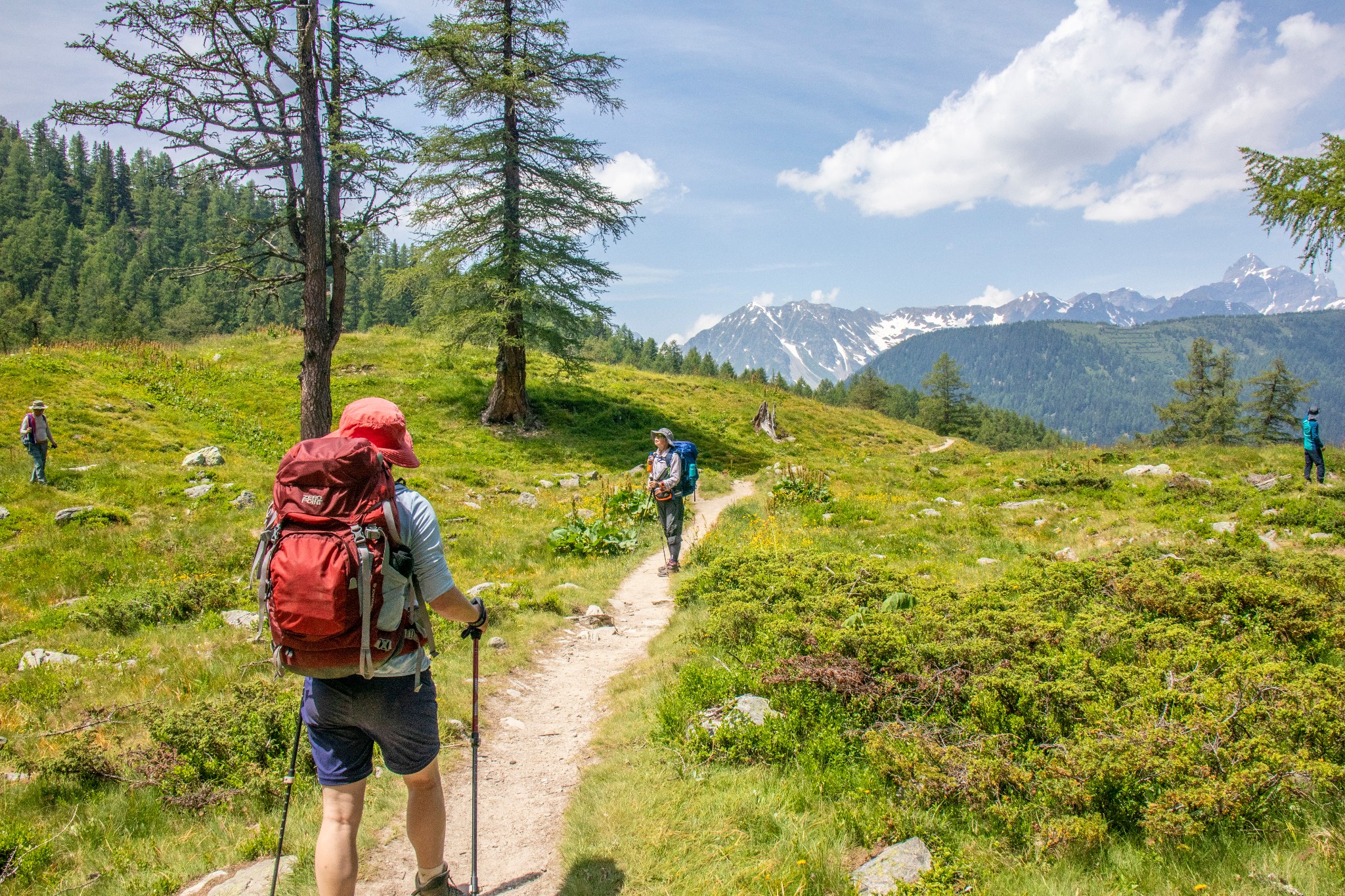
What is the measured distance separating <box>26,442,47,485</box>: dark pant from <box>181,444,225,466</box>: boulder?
8.55ft

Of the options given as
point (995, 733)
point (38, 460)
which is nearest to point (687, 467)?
point (995, 733)

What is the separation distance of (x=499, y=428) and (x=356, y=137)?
12.8 m

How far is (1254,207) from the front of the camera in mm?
13477

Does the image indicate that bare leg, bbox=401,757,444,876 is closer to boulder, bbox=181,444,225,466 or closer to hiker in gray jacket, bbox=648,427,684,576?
hiker in gray jacket, bbox=648,427,684,576

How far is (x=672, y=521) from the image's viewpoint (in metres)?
11.0

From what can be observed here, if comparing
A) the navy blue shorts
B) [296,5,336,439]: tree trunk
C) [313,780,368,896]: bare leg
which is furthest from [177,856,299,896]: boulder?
[296,5,336,439]: tree trunk

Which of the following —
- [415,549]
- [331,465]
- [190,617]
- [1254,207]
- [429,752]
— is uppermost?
[1254,207]

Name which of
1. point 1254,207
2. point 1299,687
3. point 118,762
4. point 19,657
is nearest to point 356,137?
point 19,657

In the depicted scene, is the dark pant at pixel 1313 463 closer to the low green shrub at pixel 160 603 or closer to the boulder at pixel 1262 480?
the boulder at pixel 1262 480

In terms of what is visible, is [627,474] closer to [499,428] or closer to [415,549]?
[499,428]

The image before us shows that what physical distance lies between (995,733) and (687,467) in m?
7.15

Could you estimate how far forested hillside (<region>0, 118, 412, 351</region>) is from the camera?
91.4 m

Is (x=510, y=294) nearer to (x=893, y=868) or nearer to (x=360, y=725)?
(x=360, y=725)

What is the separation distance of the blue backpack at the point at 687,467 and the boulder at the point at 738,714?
5.55 metres
